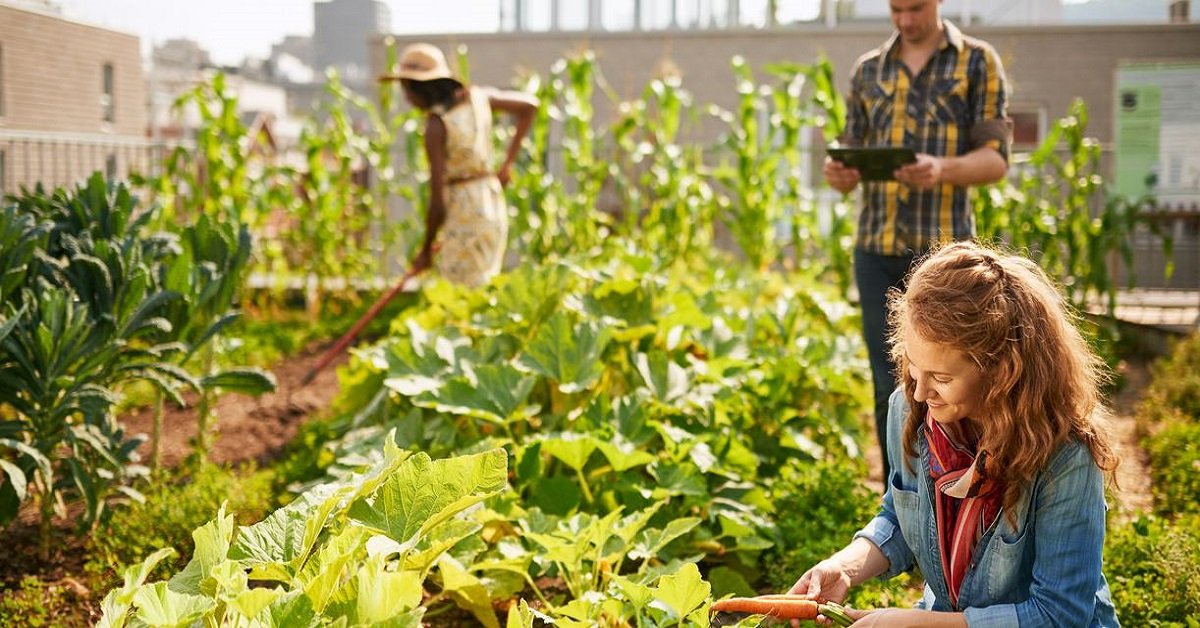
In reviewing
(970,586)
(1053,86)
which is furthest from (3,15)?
(1053,86)

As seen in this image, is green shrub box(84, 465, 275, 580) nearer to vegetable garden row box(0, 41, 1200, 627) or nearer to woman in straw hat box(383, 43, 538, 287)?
vegetable garden row box(0, 41, 1200, 627)

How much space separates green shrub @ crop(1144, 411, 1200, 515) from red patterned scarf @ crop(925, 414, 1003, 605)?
7.03ft

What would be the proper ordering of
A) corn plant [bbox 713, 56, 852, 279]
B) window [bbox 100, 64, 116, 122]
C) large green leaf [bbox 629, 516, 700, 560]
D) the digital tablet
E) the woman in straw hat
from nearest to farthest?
large green leaf [bbox 629, 516, 700, 560] → the digital tablet → the woman in straw hat → corn plant [bbox 713, 56, 852, 279] → window [bbox 100, 64, 116, 122]

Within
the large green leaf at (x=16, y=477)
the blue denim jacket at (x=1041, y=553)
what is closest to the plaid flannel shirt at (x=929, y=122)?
the blue denim jacket at (x=1041, y=553)

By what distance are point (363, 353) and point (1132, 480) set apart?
298cm

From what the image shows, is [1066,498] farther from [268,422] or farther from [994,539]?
[268,422]

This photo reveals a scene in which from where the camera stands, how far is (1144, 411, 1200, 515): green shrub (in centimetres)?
371

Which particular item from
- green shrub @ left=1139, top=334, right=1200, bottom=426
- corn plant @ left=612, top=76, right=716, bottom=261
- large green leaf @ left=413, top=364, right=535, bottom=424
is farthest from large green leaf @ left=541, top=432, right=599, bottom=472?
corn plant @ left=612, top=76, right=716, bottom=261

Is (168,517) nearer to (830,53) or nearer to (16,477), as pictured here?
(16,477)

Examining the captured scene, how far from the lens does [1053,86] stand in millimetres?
14727

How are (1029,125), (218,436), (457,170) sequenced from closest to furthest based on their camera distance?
(218,436), (457,170), (1029,125)

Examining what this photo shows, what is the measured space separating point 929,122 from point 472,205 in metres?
2.72

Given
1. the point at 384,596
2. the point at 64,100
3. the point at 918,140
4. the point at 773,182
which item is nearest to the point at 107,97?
the point at 64,100

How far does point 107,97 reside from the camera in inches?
803
